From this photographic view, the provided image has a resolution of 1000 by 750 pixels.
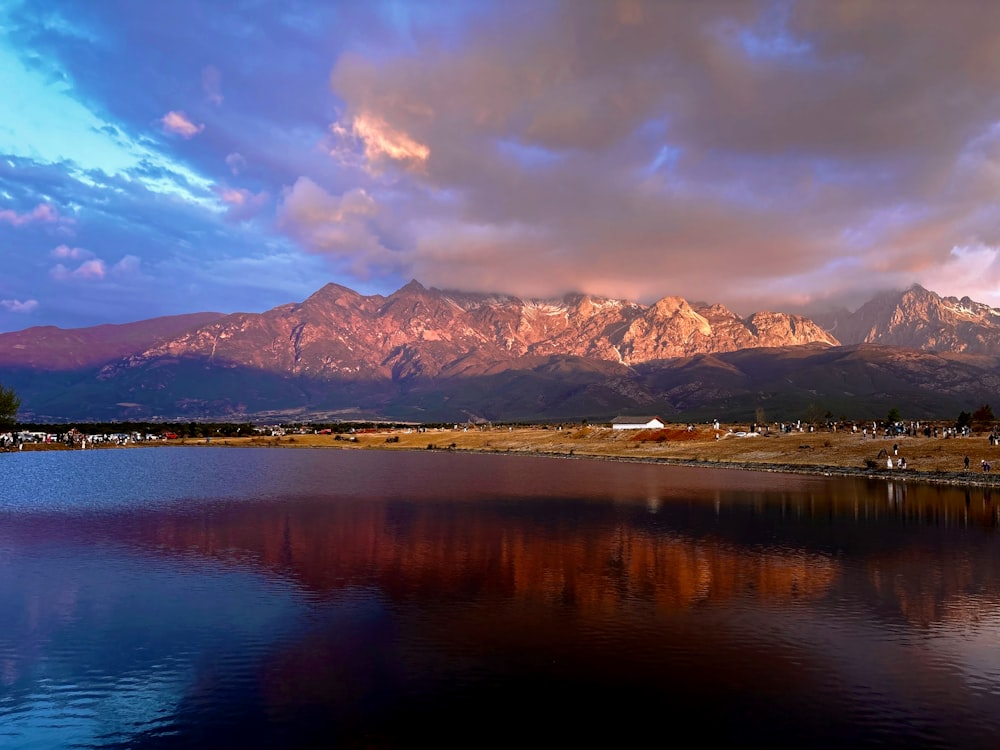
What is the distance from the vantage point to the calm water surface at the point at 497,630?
69.5 ft

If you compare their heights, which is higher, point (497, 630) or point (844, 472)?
point (497, 630)

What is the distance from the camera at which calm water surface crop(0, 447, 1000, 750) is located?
69.5 ft

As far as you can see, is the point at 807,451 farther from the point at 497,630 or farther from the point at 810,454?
the point at 497,630

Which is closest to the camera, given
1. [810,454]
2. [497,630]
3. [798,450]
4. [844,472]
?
[497,630]

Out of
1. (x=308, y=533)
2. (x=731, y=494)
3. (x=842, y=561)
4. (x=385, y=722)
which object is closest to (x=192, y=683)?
(x=385, y=722)

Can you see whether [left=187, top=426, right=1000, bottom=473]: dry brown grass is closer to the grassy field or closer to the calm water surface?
the grassy field

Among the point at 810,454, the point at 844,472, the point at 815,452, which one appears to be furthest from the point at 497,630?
the point at 815,452

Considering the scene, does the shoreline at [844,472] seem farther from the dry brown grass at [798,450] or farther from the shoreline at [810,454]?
the dry brown grass at [798,450]

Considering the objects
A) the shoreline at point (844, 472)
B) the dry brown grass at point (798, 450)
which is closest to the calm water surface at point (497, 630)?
the shoreline at point (844, 472)

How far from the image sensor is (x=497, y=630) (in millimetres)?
29688

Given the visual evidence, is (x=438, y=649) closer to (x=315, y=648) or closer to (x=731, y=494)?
(x=315, y=648)

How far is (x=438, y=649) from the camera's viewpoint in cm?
2736

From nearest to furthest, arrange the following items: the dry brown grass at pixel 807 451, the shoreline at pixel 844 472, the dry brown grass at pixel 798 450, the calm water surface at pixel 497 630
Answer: the calm water surface at pixel 497 630 < the shoreline at pixel 844 472 < the dry brown grass at pixel 807 451 < the dry brown grass at pixel 798 450

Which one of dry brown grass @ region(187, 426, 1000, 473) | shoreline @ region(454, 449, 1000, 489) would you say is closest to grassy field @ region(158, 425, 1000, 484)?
dry brown grass @ region(187, 426, 1000, 473)
